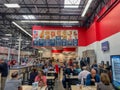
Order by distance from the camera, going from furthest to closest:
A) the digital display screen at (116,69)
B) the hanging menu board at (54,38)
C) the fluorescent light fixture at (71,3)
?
the hanging menu board at (54,38), the fluorescent light fixture at (71,3), the digital display screen at (116,69)

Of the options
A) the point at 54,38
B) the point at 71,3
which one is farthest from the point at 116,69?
the point at 54,38

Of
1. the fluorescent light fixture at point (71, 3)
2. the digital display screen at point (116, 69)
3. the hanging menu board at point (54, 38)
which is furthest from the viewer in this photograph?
the hanging menu board at point (54, 38)

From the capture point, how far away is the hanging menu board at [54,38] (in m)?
16.0

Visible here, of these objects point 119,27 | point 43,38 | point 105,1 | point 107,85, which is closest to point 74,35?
point 43,38

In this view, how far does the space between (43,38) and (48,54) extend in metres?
10.2

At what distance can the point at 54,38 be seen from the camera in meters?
16.1

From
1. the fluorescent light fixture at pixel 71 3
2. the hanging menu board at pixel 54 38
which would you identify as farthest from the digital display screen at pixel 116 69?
the hanging menu board at pixel 54 38

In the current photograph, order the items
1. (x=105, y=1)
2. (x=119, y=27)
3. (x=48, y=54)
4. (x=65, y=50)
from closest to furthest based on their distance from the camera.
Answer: (x=119, y=27), (x=105, y=1), (x=65, y=50), (x=48, y=54)

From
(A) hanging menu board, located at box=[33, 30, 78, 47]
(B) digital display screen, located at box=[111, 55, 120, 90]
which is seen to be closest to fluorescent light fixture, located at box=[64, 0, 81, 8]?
(A) hanging menu board, located at box=[33, 30, 78, 47]

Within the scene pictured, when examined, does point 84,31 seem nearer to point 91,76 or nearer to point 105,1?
point 105,1

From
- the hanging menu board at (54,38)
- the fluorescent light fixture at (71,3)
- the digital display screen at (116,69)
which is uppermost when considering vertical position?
the fluorescent light fixture at (71,3)

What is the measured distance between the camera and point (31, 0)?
11.5 meters

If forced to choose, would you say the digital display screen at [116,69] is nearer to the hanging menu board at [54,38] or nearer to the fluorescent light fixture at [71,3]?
the fluorescent light fixture at [71,3]

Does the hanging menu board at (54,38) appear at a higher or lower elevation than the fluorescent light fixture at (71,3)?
lower
